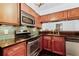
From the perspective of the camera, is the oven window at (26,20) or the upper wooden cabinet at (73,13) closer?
the oven window at (26,20)

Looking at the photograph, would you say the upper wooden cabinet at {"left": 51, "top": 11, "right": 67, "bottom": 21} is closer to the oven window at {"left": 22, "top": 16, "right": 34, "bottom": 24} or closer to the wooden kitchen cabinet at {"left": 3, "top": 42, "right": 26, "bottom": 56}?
the oven window at {"left": 22, "top": 16, "right": 34, "bottom": 24}

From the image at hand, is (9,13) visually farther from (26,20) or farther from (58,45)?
(58,45)

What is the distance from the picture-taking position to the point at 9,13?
1046mm

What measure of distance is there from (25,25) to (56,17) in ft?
3.68

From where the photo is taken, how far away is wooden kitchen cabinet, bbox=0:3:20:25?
3.05ft

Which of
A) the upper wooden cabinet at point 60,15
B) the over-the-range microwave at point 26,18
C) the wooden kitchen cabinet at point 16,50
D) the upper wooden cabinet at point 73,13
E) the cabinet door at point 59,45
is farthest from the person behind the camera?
the upper wooden cabinet at point 60,15

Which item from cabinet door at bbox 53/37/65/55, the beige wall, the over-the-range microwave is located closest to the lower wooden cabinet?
cabinet door at bbox 53/37/65/55

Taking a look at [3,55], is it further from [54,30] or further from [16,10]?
[54,30]

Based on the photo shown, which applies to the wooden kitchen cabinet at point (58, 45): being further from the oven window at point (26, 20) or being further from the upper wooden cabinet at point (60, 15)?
the oven window at point (26, 20)

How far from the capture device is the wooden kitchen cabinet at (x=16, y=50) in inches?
31.6

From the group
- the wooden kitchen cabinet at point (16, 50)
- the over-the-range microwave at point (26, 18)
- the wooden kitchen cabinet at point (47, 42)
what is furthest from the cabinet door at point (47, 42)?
the wooden kitchen cabinet at point (16, 50)

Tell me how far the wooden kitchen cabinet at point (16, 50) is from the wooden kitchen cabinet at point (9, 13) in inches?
12.2

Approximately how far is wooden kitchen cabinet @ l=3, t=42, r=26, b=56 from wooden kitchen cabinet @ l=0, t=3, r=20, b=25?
31 cm

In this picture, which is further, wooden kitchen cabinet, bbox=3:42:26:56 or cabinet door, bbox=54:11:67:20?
cabinet door, bbox=54:11:67:20
